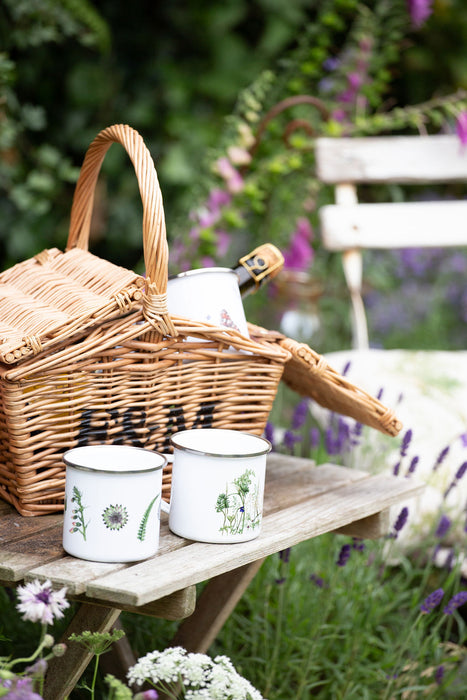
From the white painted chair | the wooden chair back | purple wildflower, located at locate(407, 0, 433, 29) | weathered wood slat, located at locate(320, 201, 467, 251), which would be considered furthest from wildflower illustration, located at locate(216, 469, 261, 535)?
purple wildflower, located at locate(407, 0, 433, 29)

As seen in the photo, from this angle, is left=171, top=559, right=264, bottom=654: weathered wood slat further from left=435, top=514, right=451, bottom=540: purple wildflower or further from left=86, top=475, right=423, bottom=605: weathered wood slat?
left=435, top=514, right=451, bottom=540: purple wildflower

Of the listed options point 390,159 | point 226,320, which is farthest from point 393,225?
point 226,320

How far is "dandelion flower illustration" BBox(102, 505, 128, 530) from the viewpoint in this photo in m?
0.89

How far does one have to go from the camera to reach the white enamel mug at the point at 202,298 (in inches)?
45.3

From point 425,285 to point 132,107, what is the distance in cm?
198

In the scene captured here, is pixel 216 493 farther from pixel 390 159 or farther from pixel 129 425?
pixel 390 159

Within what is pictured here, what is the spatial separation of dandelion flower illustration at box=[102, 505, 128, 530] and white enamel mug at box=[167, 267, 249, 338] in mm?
340

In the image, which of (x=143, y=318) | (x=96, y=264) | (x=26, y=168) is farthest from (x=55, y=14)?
(x=143, y=318)

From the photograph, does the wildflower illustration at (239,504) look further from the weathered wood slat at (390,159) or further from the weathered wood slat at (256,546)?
the weathered wood slat at (390,159)

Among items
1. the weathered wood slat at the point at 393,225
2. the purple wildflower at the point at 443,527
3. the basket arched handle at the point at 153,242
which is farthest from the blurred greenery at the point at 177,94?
the basket arched handle at the point at 153,242

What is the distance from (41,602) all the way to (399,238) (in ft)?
6.60

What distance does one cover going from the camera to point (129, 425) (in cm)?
109

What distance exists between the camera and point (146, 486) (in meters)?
0.90

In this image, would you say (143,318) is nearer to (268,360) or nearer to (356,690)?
(268,360)
